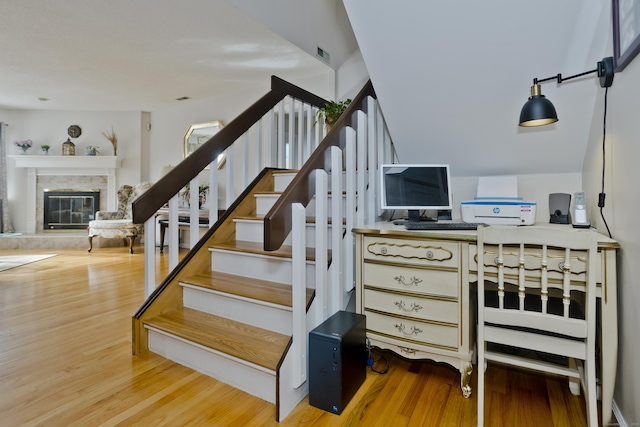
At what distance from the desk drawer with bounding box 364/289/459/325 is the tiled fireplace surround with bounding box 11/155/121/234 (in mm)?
6204

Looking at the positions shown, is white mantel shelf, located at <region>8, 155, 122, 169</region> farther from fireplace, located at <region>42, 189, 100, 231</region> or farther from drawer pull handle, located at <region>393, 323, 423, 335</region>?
drawer pull handle, located at <region>393, 323, 423, 335</region>

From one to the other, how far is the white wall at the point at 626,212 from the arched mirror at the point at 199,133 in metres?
4.97

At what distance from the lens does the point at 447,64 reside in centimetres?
176

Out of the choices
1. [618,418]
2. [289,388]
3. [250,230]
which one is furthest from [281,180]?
[618,418]

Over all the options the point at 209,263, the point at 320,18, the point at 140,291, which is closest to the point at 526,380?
the point at 209,263

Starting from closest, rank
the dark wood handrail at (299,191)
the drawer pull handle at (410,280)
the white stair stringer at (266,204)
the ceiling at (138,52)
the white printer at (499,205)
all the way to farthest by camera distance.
Answer: the dark wood handrail at (299,191), the drawer pull handle at (410,280), the white printer at (499,205), the white stair stringer at (266,204), the ceiling at (138,52)

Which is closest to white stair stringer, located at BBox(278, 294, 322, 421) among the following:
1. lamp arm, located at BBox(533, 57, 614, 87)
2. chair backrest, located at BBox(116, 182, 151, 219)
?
lamp arm, located at BBox(533, 57, 614, 87)

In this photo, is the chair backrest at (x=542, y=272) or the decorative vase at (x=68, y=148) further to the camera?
the decorative vase at (x=68, y=148)

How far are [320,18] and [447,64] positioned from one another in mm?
2633

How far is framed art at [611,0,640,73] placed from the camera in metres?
1.10

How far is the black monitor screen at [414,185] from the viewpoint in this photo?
2.04m

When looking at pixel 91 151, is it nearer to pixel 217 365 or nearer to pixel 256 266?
pixel 256 266

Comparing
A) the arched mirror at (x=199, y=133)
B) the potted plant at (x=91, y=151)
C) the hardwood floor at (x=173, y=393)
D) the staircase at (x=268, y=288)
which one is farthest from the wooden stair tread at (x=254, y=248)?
the potted plant at (x=91, y=151)

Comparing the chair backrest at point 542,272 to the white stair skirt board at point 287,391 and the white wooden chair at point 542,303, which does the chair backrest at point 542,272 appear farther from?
the white stair skirt board at point 287,391
